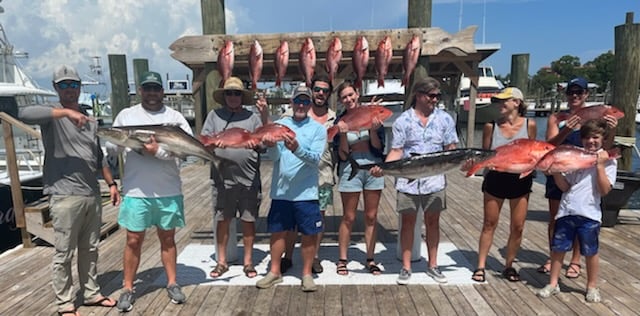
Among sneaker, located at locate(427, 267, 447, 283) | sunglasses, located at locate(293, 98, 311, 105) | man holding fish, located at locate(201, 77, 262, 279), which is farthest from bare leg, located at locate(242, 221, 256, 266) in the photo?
sneaker, located at locate(427, 267, 447, 283)

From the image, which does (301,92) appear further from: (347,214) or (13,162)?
(13,162)

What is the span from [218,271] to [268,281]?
0.59 m

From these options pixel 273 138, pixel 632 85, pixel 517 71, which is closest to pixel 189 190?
pixel 273 138

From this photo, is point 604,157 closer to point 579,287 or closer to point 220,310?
point 579,287

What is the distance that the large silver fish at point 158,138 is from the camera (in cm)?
280

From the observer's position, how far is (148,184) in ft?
9.80

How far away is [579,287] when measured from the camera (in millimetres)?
3471

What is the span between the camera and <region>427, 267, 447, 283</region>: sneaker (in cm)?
357

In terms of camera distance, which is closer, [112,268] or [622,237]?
[112,268]

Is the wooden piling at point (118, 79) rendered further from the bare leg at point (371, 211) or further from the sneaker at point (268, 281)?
the bare leg at point (371, 211)

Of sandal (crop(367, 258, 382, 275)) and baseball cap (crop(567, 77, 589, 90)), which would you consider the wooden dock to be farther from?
baseball cap (crop(567, 77, 589, 90))

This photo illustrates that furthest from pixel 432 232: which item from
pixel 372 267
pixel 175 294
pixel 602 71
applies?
pixel 602 71

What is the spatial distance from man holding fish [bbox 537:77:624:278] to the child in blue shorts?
0.15 metres

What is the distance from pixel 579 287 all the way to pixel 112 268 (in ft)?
15.2
